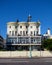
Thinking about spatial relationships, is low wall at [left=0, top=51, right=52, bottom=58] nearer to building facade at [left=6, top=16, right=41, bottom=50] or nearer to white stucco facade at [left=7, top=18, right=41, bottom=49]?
building facade at [left=6, top=16, right=41, bottom=50]

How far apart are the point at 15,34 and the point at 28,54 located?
29.2 metres

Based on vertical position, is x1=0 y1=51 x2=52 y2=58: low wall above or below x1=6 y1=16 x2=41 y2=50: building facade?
below

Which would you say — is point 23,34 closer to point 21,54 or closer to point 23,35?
point 23,35

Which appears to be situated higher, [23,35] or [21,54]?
[23,35]

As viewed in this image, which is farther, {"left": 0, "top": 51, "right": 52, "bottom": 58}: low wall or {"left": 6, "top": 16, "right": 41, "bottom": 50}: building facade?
{"left": 6, "top": 16, "right": 41, "bottom": 50}: building facade

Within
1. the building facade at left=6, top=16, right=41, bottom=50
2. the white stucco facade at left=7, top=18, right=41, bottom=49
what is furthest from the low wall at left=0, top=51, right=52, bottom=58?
the white stucco facade at left=7, top=18, right=41, bottom=49

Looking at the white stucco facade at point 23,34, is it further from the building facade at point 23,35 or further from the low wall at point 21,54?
the low wall at point 21,54

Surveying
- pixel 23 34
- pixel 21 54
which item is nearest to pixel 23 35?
pixel 23 34

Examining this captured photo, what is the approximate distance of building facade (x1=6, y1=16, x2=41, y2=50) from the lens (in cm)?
8119

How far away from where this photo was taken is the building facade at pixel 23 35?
266 ft

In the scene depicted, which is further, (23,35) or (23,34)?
(23,34)

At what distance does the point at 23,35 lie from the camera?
276 ft

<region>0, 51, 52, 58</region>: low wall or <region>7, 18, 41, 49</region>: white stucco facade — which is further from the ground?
<region>7, 18, 41, 49</region>: white stucco facade

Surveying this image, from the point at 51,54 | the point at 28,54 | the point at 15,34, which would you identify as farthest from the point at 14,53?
the point at 15,34
